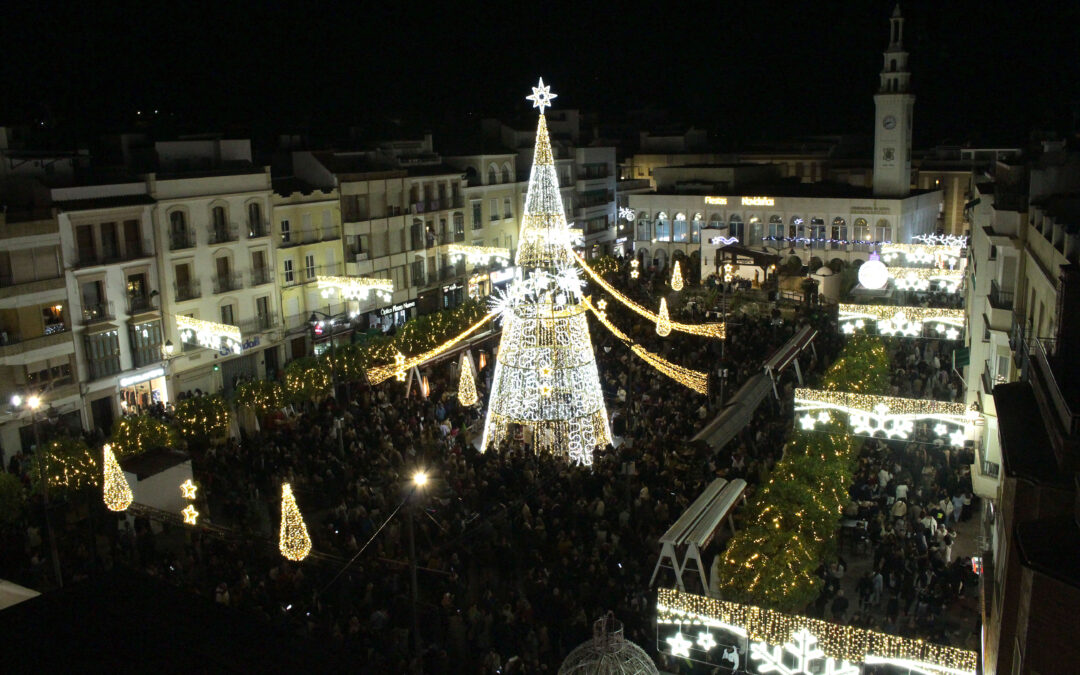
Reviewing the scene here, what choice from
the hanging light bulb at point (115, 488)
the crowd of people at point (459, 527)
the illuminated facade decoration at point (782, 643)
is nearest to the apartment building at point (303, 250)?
the crowd of people at point (459, 527)

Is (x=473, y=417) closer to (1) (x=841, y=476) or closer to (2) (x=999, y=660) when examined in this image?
(1) (x=841, y=476)

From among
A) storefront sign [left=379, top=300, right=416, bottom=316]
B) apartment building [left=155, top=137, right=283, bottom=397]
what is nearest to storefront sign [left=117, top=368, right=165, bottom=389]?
apartment building [left=155, top=137, right=283, bottom=397]

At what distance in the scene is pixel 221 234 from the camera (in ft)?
105

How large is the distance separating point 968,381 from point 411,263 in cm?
2591

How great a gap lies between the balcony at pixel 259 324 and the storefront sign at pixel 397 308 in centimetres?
615

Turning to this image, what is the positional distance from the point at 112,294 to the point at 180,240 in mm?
3185

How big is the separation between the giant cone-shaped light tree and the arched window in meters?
34.8

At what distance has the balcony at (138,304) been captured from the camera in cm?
2884

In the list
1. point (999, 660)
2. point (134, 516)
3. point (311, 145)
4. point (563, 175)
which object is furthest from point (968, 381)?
point (563, 175)

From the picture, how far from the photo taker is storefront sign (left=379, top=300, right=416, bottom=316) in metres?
39.7

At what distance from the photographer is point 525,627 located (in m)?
15.1

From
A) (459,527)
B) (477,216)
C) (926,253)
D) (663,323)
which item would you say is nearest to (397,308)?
(477,216)

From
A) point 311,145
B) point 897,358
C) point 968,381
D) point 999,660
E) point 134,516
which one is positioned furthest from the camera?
point 311,145

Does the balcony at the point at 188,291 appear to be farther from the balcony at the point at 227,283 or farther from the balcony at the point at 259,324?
the balcony at the point at 259,324
